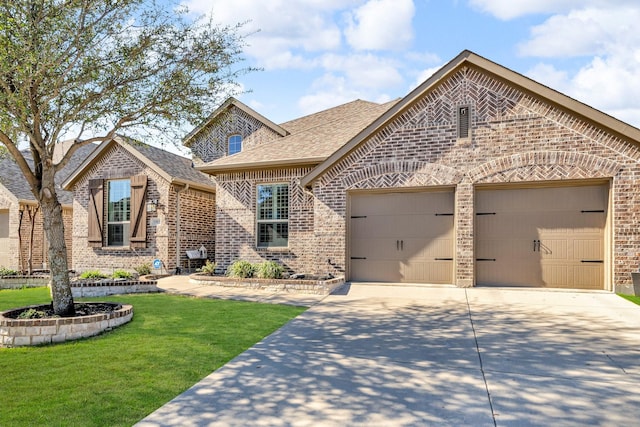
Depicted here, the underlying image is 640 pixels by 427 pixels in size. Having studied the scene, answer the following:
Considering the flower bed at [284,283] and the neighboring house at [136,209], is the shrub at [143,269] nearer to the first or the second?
the neighboring house at [136,209]

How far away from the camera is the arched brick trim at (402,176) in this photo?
33.9 ft

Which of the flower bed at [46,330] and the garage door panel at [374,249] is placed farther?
the garage door panel at [374,249]

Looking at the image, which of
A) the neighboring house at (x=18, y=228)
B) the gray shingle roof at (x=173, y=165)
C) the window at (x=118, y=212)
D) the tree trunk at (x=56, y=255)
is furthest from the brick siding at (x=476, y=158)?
the neighboring house at (x=18, y=228)

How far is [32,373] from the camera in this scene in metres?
4.65

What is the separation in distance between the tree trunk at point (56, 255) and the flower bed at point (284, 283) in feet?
15.1

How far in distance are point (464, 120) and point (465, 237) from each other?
3039 millimetres

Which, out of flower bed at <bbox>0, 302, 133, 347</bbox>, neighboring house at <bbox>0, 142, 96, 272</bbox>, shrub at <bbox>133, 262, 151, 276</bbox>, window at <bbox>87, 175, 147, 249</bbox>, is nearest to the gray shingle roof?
window at <bbox>87, 175, 147, 249</bbox>

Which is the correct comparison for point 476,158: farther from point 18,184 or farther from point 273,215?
point 18,184

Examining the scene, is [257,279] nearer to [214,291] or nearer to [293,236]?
[214,291]

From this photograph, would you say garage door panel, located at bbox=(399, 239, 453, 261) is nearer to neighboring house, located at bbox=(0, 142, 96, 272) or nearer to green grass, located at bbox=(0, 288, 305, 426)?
green grass, located at bbox=(0, 288, 305, 426)

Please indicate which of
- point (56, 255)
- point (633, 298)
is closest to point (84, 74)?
point (56, 255)

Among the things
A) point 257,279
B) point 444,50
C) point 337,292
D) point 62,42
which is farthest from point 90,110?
point 444,50

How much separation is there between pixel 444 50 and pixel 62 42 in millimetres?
10010

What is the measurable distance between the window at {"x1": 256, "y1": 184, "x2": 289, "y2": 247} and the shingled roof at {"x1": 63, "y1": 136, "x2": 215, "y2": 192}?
143 inches
